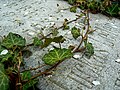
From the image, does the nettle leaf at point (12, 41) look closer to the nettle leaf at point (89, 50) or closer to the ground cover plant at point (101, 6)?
the nettle leaf at point (89, 50)

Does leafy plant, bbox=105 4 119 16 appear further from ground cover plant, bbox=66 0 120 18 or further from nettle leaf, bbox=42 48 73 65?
nettle leaf, bbox=42 48 73 65

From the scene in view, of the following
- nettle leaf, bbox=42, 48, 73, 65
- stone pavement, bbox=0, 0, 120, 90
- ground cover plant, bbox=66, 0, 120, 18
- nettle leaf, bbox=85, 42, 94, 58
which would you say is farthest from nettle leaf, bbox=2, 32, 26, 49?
ground cover plant, bbox=66, 0, 120, 18

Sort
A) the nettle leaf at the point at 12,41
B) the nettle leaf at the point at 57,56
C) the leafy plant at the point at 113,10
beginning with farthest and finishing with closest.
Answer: the leafy plant at the point at 113,10, the nettle leaf at the point at 12,41, the nettle leaf at the point at 57,56

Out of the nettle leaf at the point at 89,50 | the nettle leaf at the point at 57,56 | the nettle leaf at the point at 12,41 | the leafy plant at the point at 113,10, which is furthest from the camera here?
the leafy plant at the point at 113,10

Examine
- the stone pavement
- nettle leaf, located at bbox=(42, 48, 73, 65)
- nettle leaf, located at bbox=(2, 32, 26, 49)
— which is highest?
nettle leaf, located at bbox=(2, 32, 26, 49)

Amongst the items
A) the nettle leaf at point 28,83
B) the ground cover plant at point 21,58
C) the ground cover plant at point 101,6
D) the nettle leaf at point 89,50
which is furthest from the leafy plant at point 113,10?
the nettle leaf at point 28,83

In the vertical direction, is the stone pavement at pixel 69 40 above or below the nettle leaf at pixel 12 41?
below

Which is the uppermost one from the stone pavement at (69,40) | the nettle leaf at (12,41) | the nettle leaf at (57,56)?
the nettle leaf at (12,41)

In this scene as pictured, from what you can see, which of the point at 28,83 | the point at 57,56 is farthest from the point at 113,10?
the point at 28,83

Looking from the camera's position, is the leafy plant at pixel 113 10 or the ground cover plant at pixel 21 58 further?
the leafy plant at pixel 113 10
